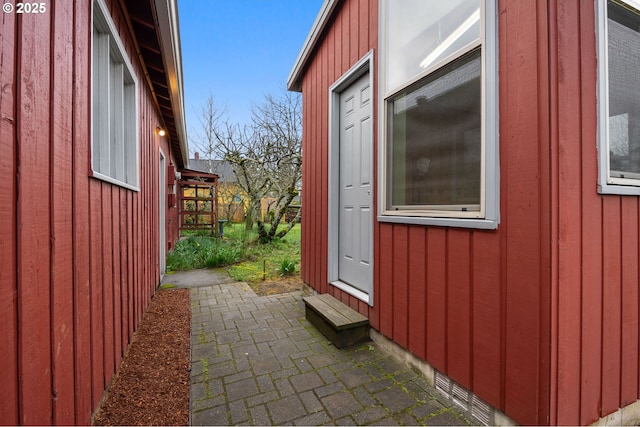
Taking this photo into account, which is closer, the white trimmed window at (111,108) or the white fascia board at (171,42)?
the white trimmed window at (111,108)

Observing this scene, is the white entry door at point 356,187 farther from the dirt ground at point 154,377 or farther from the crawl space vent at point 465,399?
the dirt ground at point 154,377

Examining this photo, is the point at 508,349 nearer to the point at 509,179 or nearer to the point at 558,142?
the point at 509,179

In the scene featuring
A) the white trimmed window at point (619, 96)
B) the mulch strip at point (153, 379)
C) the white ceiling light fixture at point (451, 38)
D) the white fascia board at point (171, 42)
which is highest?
the white fascia board at point (171, 42)

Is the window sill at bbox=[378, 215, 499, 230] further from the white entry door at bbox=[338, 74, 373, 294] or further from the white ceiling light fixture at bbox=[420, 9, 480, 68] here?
the white ceiling light fixture at bbox=[420, 9, 480, 68]

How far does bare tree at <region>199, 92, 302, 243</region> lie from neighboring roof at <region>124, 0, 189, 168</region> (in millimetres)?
4155

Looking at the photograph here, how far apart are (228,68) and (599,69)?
26.2 metres

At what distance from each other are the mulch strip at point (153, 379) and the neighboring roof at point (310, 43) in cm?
370

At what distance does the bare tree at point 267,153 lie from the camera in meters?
8.75

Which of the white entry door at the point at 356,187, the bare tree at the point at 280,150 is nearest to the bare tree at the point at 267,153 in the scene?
the bare tree at the point at 280,150

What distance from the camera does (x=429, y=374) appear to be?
203cm

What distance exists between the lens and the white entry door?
2.93 metres

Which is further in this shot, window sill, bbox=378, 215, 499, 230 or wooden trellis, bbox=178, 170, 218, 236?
wooden trellis, bbox=178, 170, 218, 236

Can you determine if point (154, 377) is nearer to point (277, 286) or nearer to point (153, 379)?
point (153, 379)

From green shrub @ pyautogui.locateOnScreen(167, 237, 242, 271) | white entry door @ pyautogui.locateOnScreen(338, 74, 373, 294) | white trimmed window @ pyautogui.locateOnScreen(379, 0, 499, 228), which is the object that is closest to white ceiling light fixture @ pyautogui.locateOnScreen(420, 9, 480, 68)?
white trimmed window @ pyautogui.locateOnScreen(379, 0, 499, 228)
